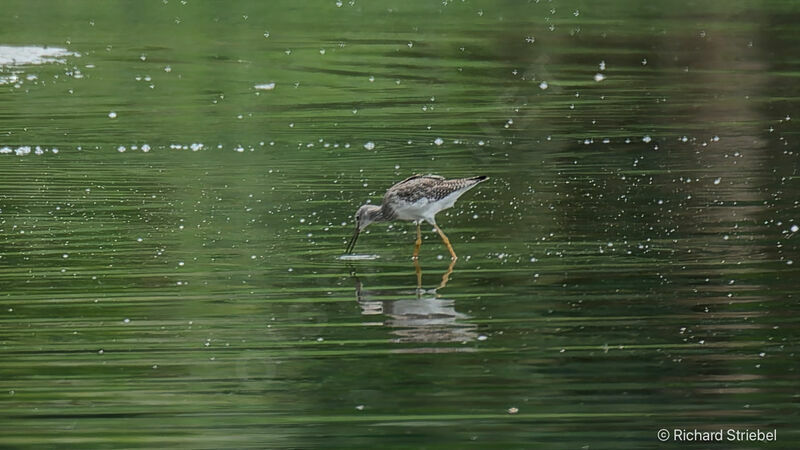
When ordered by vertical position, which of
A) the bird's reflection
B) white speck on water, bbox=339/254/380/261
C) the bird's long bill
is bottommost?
the bird's reflection

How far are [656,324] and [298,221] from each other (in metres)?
4.19

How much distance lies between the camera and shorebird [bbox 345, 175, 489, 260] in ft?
39.1

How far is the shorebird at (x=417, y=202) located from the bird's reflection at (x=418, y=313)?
91 cm

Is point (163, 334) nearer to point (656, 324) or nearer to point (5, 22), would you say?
point (656, 324)

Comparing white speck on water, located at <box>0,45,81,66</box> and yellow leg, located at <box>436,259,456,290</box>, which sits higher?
white speck on water, located at <box>0,45,81,66</box>

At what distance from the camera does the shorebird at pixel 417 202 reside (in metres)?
11.9

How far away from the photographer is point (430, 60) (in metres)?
24.0

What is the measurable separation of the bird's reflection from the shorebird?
2.98ft

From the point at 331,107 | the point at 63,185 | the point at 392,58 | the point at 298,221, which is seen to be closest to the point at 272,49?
the point at 392,58

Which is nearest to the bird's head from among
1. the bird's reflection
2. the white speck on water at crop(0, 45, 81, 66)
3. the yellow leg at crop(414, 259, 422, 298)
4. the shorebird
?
the shorebird

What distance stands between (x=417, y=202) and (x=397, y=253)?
511 mm

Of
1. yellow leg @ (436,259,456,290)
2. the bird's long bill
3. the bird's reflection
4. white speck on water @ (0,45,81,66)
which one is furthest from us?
white speck on water @ (0,45,81,66)

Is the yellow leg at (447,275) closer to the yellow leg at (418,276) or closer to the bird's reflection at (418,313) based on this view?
the bird's reflection at (418,313)

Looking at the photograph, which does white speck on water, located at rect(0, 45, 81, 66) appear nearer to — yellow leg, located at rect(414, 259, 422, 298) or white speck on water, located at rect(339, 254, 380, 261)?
white speck on water, located at rect(339, 254, 380, 261)
